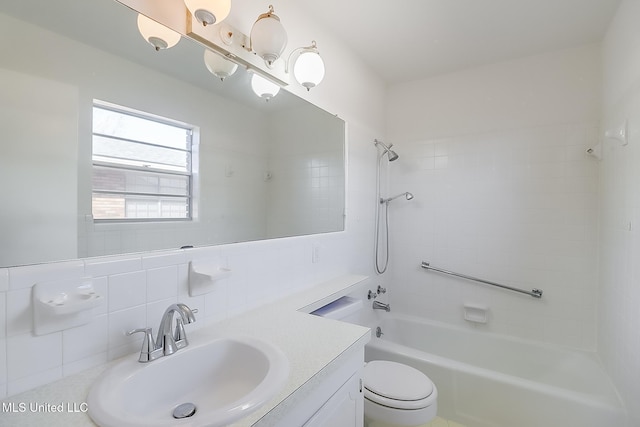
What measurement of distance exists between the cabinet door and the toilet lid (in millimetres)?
422

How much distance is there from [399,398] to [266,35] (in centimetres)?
183

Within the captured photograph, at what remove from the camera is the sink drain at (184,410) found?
0.84 metres

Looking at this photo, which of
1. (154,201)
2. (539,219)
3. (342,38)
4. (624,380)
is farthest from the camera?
(539,219)

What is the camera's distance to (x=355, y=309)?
1.78 m

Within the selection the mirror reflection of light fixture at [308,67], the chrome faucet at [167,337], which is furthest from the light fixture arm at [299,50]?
the chrome faucet at [167,337]

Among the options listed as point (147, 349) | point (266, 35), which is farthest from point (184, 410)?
point (266, 35)

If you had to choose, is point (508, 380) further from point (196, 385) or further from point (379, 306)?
point (196, 385)

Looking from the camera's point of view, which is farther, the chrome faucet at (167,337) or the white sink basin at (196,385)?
the chrome faucet at (167,337)

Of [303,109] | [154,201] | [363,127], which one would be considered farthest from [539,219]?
[154,201]

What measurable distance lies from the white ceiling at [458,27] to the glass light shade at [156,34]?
94 centimetres

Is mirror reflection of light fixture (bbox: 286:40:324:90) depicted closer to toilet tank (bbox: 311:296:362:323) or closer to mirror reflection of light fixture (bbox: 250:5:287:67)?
mirror reflection of light fixture (bbox: 250:5:287:67)

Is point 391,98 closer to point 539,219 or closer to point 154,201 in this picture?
point 539,219

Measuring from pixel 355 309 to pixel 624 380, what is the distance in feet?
4.68

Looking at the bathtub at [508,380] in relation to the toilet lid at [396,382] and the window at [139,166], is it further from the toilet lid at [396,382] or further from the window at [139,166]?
the window at [139,166]
